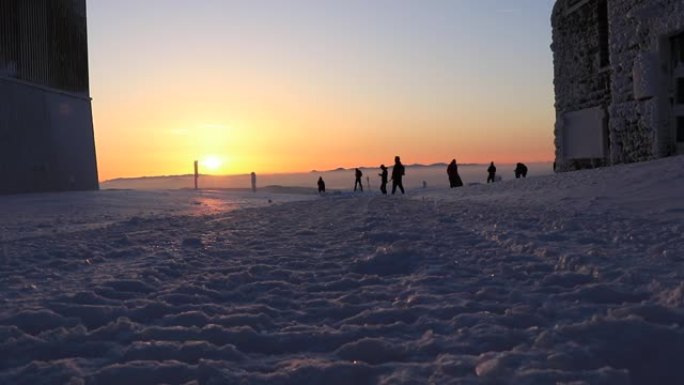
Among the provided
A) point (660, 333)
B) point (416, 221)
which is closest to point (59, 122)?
point (416, 221)

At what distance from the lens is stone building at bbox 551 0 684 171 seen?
13.0m

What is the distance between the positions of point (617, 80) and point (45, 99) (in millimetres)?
18058

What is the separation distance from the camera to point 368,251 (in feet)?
18.5

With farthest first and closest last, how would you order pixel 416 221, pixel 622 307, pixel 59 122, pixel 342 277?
pixel 59 122 → pixel 416 221 → pixel 342 277 → pixel 622 307

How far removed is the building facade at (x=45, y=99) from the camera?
17938mm

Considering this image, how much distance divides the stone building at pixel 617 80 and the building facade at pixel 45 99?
17.2 meters

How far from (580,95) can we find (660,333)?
53.9 ft

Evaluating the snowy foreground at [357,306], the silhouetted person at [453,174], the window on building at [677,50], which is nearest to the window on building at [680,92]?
the window on building at [677,50]

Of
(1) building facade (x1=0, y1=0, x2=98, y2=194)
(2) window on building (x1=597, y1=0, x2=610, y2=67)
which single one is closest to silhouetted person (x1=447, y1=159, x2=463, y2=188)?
(2) window on building (x1=597, y1=0, x2=610, y2=67)

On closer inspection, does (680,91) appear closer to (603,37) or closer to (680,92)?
(680,92)

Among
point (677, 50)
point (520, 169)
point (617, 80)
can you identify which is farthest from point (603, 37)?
point (520, 169)

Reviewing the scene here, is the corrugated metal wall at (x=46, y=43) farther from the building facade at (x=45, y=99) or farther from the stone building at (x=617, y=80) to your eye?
the stone building at (x=617, y=80)

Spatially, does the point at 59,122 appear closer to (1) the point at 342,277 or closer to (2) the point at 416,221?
(2) the point at 416,221

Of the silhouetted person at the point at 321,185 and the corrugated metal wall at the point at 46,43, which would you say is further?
the silhouetted person at the point at 321,185
